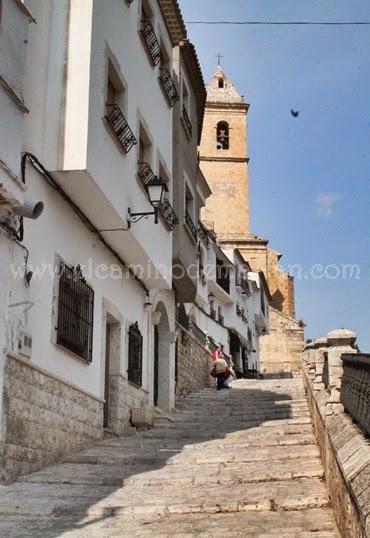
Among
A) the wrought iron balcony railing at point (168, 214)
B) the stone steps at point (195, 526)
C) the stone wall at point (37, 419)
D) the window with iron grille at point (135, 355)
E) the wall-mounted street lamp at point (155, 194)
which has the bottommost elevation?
the stone steps at point (195, 526)

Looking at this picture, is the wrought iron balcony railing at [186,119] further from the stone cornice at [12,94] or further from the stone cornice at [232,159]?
the stone cornice at [232,159]

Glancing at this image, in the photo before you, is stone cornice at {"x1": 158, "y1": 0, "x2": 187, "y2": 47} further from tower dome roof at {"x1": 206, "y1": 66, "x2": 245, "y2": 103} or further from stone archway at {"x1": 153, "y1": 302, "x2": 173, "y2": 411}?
tower dome roof at {"x1": 206, "y1": 66, "x2": 245, "y2": 103}

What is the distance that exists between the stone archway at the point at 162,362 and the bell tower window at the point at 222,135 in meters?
40.1

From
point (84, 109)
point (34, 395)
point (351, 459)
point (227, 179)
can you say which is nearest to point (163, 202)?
point (84, 109)

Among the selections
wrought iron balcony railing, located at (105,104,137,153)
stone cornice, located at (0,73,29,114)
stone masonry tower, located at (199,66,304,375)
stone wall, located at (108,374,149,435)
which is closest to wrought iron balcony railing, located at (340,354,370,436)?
Result: stone cornice, located at (0,73,29,114)

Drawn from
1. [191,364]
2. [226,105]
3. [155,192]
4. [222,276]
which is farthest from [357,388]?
[226,105]

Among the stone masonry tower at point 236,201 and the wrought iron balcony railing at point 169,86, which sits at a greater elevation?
the stone masonry tower at point 236,201

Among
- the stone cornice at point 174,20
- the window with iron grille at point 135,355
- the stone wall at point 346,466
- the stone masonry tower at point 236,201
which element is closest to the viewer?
the stone wall at point 346,466

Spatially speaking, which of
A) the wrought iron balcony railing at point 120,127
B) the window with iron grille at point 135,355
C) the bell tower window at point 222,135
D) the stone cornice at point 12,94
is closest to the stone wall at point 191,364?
the window with iron grille at point 135,355

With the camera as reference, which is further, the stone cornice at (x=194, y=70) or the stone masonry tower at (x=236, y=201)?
the stone masonry tower at (x=236, y=201)

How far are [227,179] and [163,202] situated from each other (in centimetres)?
4142

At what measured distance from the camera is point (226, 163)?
56469mm

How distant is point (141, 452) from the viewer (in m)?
11.5

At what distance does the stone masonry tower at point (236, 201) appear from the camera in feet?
181
